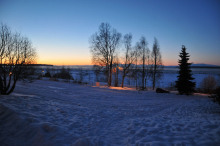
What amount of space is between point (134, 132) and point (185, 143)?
1547mm

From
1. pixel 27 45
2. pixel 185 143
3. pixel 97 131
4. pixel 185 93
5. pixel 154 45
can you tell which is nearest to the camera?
pixel 185 143

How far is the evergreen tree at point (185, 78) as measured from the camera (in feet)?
60.6

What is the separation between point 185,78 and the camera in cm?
1897

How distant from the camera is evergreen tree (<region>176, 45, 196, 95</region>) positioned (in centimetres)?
1848

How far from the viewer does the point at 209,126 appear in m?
4.45

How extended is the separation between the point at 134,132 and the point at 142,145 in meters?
0.92

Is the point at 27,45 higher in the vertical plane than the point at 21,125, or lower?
higher

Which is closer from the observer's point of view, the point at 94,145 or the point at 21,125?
the point at 94,145

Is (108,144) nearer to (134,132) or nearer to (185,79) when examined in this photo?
(134,132)

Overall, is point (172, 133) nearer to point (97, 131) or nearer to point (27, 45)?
point (97, 131)

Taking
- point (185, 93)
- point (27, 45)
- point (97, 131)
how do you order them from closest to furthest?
point (97, 131), point (27, 45), point (185, 93)

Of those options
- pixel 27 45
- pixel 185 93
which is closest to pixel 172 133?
pixel 27 45

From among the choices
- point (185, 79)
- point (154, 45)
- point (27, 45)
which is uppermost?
point (154, 45)

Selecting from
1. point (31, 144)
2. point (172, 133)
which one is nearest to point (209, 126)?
point (172, 133)
